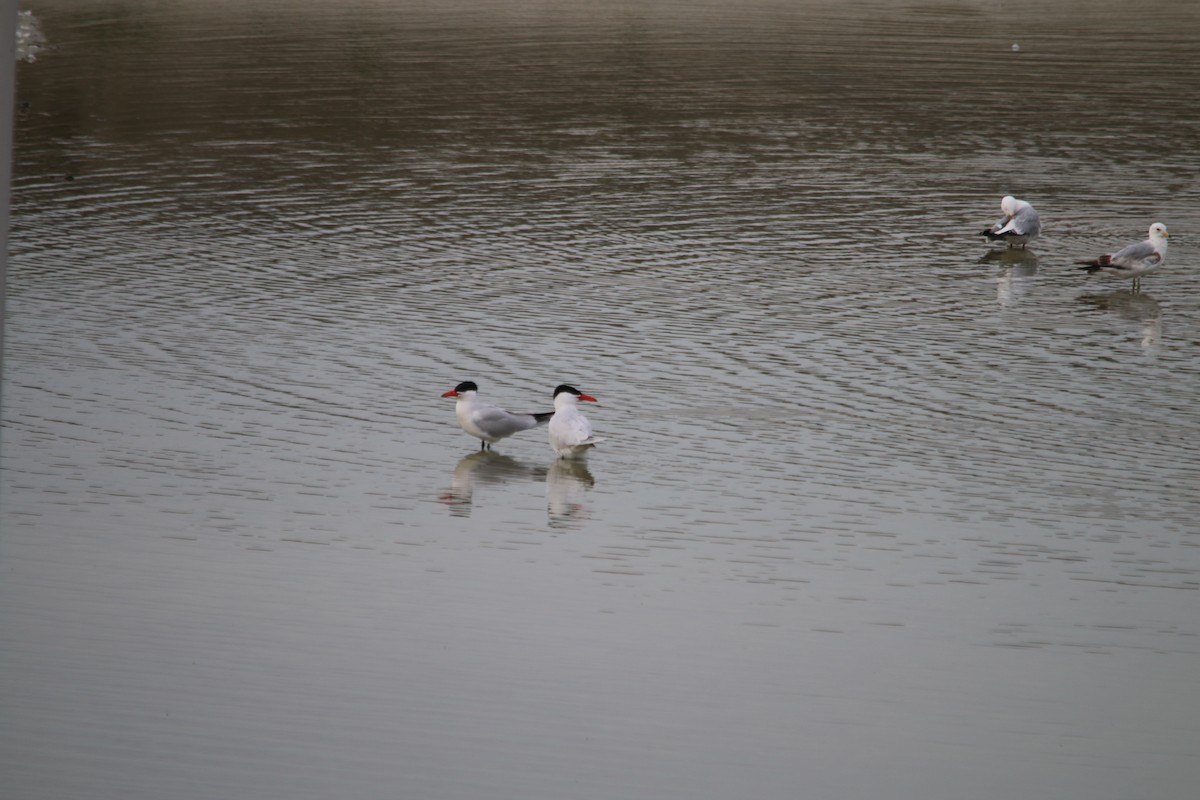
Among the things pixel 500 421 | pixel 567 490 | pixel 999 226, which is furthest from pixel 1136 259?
pixel 567 490

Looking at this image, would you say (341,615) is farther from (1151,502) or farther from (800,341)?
(800,341)

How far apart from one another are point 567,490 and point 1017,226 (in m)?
9.69

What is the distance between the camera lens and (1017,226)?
1944cm

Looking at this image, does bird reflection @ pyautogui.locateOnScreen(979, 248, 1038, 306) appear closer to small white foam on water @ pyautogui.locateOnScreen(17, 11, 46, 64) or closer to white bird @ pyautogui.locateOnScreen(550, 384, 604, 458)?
white bird @ pyautogui.locateOnScreen(550, 384, 604, 458)

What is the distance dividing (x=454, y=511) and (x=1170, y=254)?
11395mm

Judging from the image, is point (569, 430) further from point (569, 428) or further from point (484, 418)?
point (484, 418)

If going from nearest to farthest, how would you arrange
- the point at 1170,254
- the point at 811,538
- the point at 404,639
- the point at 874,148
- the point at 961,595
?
the point at 404,639
the point at 961,595
the point at 811,538
the point at 1170,254
the point at 874,148

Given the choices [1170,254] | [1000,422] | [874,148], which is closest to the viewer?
[1000,422]

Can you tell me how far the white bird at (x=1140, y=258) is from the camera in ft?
58.5

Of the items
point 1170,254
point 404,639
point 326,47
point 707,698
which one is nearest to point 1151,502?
point 707,698

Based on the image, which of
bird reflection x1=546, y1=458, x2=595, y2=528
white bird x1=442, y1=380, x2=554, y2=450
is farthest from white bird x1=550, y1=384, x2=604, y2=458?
white bird x1=442, y1=380, x2=554, y2=450

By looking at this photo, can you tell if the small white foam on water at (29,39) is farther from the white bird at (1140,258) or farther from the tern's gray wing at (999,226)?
the white bird at (1140,258)

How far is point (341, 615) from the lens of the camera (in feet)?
30.8

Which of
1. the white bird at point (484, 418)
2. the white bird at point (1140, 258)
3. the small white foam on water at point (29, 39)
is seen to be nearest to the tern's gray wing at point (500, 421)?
the white bird at point (484, 418)
